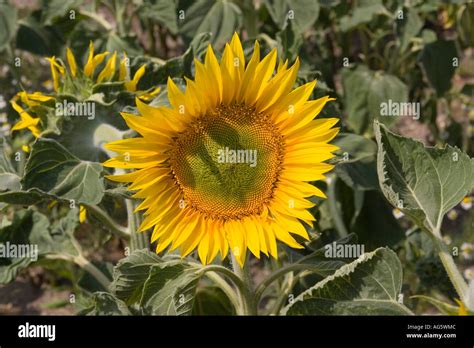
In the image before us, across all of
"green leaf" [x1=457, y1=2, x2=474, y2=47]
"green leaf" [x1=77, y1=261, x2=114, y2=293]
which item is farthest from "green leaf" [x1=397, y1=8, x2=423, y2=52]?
"green leaf" [x1=77, y1=261, x2=114, y2=293]

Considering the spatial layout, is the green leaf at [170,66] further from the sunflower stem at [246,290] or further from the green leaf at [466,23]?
the green leaf at [466,23]

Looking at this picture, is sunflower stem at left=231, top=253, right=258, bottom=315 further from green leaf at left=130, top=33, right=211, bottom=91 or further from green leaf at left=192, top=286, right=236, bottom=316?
green leaf at left=130, top=33, right=211, bottom=91

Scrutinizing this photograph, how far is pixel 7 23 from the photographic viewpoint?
2861 mm

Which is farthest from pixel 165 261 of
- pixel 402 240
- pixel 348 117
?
pixel 348 117

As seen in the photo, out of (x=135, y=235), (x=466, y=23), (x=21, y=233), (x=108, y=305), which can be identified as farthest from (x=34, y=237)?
(x=466, y=23)

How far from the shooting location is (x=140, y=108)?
1.59m

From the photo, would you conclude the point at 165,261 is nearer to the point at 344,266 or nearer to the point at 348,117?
the point at 344,266

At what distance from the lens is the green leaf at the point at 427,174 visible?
1.75 meters

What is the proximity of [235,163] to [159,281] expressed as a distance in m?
0.29

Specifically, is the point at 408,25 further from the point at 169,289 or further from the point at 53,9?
the point at 169,289

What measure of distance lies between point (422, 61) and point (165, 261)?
1.50 metres

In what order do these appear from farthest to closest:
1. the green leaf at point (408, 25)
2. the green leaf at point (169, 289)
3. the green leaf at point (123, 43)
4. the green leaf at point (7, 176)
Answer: the green leaf at point (408, 25) → the green leaf at point (123, 43) → the green leaf at point (7, 176) → the green leaf at point (169, 289)

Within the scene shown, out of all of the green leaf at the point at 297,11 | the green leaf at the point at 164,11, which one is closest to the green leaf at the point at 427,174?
the green leaf at the point at 297,11

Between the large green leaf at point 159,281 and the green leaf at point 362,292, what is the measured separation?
0.73ft
